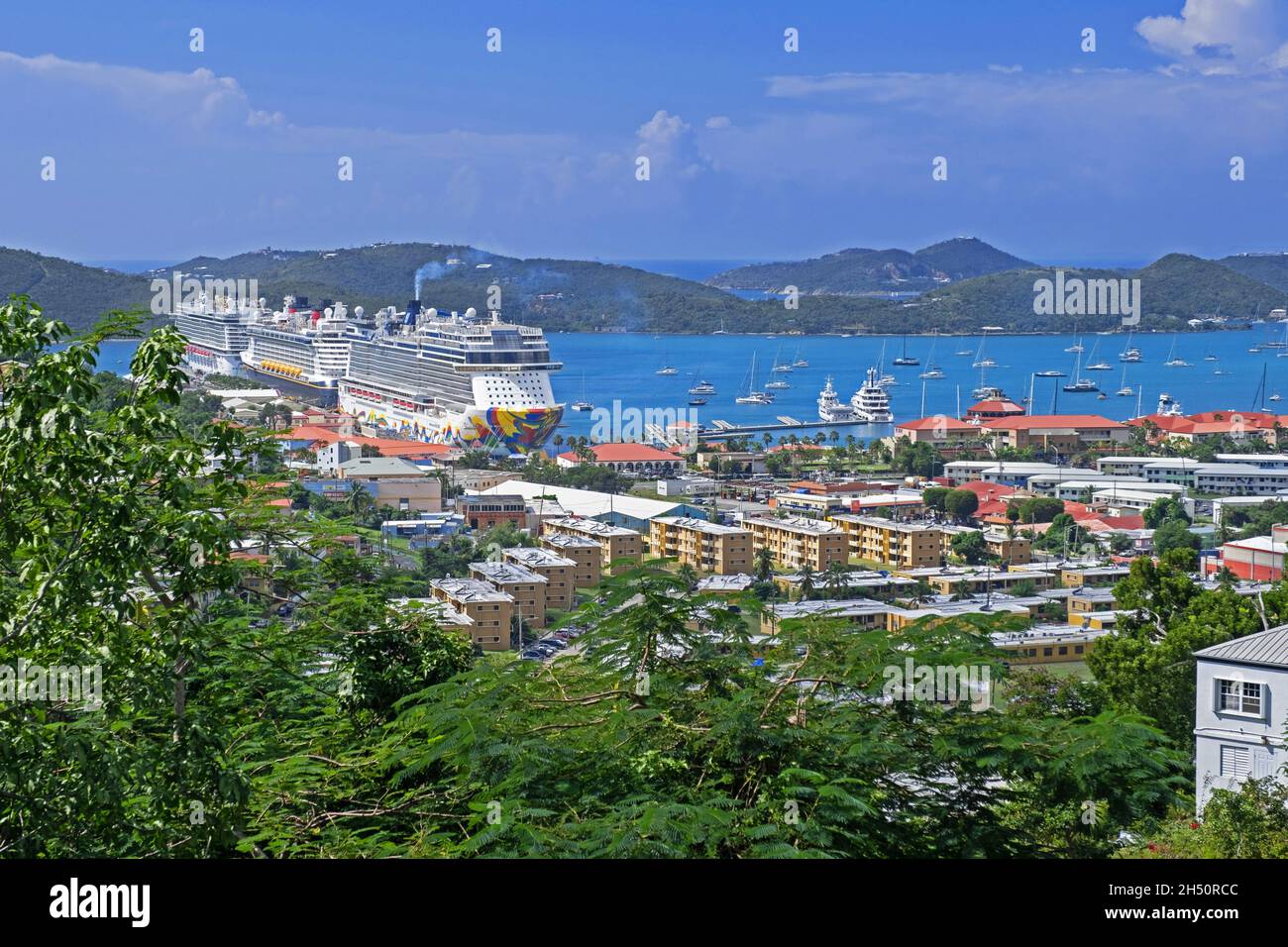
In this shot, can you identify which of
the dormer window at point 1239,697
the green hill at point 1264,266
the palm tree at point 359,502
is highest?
the green hill at point 1264,266

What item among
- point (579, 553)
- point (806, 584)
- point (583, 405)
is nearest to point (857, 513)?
point (579, 553)

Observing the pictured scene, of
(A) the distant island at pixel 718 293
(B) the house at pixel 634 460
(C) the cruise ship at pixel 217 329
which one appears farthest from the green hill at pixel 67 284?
(B) the house at pixel 634 460

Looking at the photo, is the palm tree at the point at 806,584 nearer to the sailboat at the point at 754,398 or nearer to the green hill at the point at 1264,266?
the sailboat at the point at 754,398

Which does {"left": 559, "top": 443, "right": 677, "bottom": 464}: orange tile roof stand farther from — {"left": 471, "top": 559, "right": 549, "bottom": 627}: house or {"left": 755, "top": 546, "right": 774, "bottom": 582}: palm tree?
A: {"left": 471, "top": 559, "right": 549, "bottom": 627}: house

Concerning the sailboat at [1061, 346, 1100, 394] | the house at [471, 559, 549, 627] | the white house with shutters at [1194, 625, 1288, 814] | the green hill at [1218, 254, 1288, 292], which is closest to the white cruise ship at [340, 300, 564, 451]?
the house at [471, 559, 549, 627]

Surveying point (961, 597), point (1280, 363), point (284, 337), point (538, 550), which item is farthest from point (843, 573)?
point (1280, 363)
